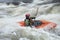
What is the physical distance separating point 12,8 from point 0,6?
94 centimetres

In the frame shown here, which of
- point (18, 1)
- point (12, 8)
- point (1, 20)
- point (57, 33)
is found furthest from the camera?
point (18, 1)

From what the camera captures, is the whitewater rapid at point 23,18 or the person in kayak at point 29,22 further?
the person in kayak at point 29,22

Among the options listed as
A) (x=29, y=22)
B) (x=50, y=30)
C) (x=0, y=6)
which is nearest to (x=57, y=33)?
(x=50, y=30)

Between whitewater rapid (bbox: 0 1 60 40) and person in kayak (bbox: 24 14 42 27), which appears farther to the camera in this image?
person in kayak (bbox: 24 14 42 27)

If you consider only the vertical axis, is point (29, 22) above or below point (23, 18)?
above

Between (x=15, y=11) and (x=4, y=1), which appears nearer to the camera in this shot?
(x=15, y=11)

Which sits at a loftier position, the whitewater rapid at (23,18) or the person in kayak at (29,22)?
the person in kayak at (29,22)

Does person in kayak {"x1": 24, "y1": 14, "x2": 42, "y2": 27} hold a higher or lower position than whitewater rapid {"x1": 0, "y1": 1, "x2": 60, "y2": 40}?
higher

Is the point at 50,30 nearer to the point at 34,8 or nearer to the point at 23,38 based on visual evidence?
the point at 23,38

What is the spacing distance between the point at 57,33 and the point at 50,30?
0.29m

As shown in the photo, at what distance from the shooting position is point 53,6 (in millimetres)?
12625

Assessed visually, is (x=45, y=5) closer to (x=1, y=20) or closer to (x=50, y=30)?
(x=1, y=20)

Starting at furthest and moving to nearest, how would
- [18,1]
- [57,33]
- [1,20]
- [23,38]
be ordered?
[18,1]
[1,20]
[57,33]
[23,38]

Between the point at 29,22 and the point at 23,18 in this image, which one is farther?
the point at 23,18
